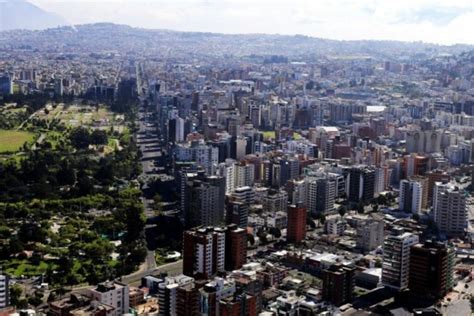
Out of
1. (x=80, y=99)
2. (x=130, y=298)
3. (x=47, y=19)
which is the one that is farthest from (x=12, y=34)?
(x=130, y=298)

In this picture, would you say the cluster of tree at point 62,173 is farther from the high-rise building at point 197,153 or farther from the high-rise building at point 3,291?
the high-rise building at point 3,291

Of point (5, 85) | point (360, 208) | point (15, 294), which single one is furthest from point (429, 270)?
point (5, 85)

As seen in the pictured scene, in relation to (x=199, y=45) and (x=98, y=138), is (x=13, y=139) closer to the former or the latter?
(x=98, y=138)

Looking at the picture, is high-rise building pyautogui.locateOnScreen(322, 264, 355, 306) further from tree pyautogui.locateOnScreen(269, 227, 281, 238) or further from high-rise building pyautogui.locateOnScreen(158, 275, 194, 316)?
tree pyautogui.locateOnScreen(269, 227, 281, 238)

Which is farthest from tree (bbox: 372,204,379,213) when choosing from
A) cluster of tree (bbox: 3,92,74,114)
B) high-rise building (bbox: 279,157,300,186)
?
cluster of tree (bbox: 3,92,74,114)

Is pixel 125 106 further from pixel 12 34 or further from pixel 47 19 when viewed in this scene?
pixel 47 19

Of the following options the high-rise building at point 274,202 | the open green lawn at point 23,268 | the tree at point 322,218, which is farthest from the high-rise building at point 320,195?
the open green lawn at point 23,268
